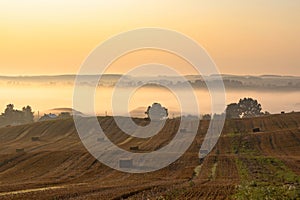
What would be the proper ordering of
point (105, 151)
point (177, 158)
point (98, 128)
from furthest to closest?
point (98, 128), point (105, 151), point (177, 158)

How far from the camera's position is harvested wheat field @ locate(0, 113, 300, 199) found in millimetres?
36094

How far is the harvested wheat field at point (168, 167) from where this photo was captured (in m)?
36.1

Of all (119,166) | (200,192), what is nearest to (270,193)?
(200,192)

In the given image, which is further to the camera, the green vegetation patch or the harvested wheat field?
the harvested wheat field

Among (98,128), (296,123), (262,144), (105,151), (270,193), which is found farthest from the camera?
(98,128)

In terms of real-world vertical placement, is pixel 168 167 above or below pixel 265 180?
above

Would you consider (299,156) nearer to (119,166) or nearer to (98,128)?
(119,166)

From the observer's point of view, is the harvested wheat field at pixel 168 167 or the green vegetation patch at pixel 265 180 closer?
the green vegetation patch at pixel 265 180

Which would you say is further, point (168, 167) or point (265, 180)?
point (168, 167)

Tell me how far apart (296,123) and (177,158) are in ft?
150

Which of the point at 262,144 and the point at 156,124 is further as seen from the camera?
the point at 156,124

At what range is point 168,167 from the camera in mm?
60219

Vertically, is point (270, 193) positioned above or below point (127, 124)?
below

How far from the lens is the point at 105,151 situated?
7819 cm
